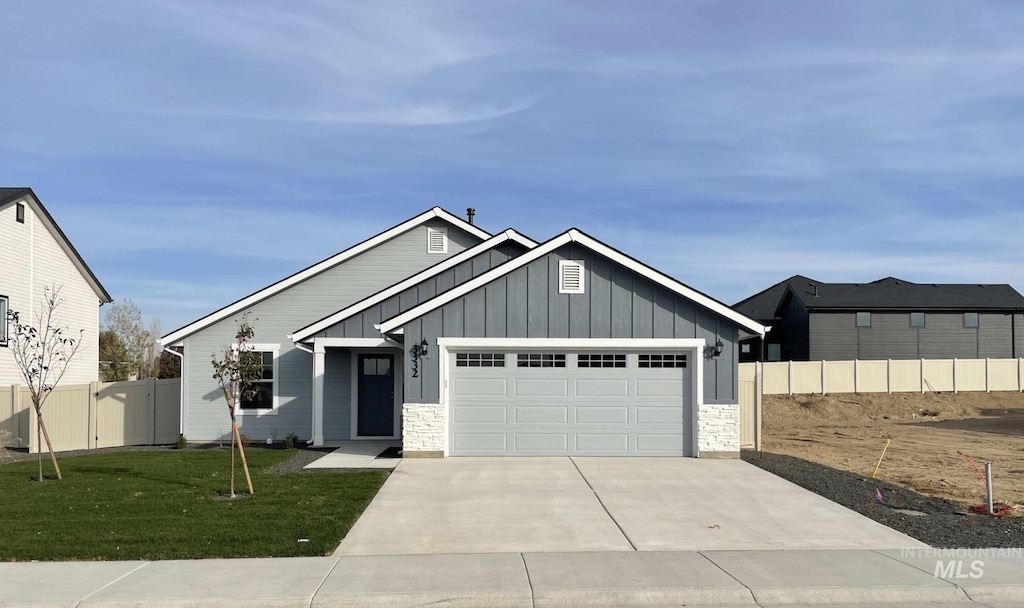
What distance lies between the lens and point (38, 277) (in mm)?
25641

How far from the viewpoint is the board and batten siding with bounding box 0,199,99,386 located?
77.5 ft

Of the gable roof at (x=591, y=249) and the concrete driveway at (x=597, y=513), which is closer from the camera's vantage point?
the concrete driveway at (x=597, y=513)

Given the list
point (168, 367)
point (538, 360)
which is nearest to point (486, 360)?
point (538, 360)

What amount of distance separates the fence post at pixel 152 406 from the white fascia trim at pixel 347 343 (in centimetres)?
499

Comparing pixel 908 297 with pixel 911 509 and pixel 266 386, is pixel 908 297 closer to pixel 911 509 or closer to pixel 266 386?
pixel 266 386

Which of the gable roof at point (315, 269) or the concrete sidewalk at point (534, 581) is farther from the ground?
the gable roof at point (315, 269)

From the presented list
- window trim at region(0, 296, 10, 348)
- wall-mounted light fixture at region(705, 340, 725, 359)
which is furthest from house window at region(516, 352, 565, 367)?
window trim at region(0, 296, 10, 348)

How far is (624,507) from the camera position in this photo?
1178 cm

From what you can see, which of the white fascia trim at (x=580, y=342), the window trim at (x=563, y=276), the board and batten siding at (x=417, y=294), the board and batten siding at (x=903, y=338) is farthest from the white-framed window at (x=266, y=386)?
the board and batten siding at (x=903, y=338)

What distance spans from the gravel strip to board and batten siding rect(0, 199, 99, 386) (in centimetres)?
2084

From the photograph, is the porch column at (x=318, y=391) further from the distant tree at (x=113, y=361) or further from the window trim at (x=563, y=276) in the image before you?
the distant tree at (x=113, y=361)

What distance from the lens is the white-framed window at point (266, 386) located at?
69.4 ft

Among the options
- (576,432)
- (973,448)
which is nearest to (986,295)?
(973,448)

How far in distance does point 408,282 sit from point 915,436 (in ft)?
59.7
